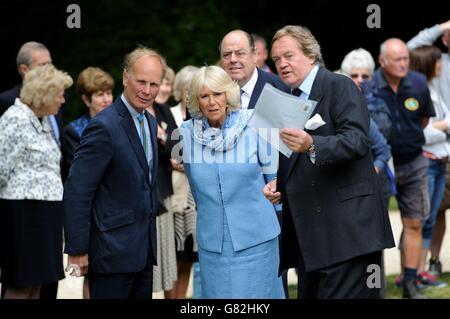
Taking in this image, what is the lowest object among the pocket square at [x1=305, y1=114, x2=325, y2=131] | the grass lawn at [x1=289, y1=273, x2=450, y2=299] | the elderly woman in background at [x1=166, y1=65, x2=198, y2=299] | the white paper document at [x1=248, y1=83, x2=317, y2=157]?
the grass lawn at [x1=289, y1=273, x2=450, y2=299]

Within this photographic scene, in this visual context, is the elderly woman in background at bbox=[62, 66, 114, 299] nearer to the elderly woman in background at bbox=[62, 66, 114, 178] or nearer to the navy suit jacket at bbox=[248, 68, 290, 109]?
the elderly woman in background at bbox=[62, 66, 114, 178]

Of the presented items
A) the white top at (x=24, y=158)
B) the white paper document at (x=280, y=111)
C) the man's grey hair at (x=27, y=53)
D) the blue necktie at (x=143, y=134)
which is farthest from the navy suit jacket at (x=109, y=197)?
the man's grey hair at (x=27, y=53)

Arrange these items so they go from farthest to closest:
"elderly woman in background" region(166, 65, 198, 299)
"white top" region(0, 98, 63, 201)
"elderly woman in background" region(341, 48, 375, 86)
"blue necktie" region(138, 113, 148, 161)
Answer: "elderly woman in background" region(341, 48, 375, 86)
"elderly woman in background" region(166, 65, 198, 299)
"white top" region(0, 98, 63, 201)
"blue necktie" region(138, 113, 148, 161)

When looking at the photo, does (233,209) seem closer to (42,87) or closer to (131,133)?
(131,133)

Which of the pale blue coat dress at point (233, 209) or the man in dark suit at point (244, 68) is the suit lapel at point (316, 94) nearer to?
the pale blue coat dress at point (233, 209)

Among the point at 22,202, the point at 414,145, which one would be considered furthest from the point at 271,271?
the point at 414,145

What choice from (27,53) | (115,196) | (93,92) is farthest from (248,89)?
(27,53)

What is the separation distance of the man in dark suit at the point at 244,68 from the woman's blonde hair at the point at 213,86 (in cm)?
110

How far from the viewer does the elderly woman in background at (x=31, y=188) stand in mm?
6965

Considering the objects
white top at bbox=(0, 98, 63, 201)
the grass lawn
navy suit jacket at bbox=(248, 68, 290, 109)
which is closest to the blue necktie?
navy suit jacket at bbox=(248, 68, 290, 109)

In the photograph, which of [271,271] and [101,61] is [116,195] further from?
[101,61]

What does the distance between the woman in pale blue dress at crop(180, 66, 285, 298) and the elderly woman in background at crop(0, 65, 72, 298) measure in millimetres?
1838

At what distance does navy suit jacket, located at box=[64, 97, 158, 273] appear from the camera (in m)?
5.36
